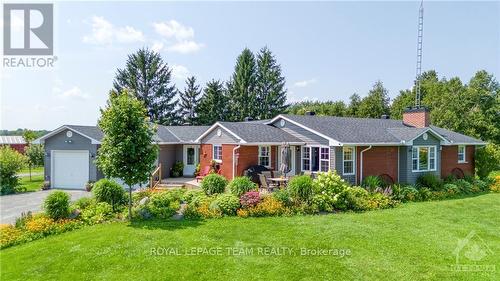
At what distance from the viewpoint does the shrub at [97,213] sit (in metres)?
12.3

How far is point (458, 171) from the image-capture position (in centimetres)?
2323

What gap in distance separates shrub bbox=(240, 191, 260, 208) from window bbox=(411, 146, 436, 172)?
36.5 feet

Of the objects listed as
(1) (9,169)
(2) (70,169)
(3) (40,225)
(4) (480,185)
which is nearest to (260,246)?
(3) (40,225)

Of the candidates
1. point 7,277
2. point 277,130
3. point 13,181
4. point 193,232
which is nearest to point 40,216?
point 7,277

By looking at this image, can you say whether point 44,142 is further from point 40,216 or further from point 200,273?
point 200,273

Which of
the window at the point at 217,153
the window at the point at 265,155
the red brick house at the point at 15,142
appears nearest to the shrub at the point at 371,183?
the window at the point at 265,155

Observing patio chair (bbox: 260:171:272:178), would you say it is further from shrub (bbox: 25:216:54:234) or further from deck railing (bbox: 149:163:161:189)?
shrub (bbox: 25:216:54:234)

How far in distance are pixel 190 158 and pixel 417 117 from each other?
1631 cm

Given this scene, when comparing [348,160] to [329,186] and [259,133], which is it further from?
[259,133]

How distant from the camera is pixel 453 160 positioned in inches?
902

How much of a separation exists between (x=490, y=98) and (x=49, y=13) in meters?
44.1

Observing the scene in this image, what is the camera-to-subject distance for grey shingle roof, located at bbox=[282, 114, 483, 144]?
18.4 m

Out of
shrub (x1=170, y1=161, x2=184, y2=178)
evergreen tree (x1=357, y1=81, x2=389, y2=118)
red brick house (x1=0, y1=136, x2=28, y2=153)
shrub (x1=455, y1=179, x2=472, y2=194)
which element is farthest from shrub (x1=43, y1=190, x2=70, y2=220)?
red brick house (x1=0, y1=136, x2=28, y2=153)

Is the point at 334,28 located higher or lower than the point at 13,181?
higher
